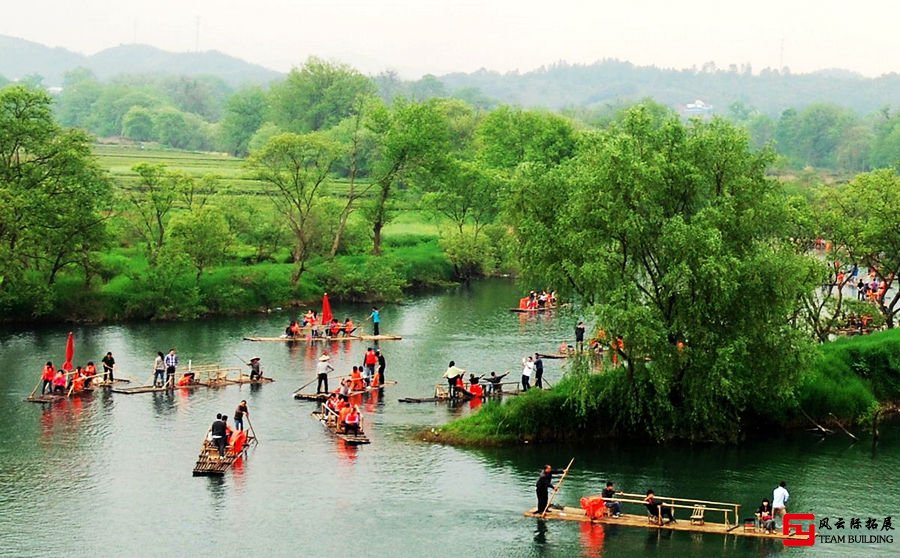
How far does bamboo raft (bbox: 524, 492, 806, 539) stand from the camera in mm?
36688

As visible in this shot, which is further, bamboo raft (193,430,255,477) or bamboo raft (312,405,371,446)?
bamboo raft (312,405,371,446)

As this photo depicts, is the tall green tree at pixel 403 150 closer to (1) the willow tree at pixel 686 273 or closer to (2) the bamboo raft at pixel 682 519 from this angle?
(1) the willow tree at pixel 686 273

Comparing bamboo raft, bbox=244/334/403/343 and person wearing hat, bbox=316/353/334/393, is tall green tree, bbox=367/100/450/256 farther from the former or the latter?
person wearing hat, bbox=316/353/334/393

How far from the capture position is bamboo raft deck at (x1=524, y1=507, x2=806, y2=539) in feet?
120

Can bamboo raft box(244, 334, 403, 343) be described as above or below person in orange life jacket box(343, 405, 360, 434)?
above

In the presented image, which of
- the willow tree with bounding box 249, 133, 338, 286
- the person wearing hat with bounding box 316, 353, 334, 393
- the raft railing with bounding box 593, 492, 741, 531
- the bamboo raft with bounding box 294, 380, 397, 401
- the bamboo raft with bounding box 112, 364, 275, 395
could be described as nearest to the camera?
the raft railing with bounding box 593, 492, 741, 531

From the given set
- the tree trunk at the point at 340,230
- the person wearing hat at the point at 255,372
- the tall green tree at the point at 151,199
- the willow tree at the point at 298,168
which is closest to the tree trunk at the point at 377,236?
the tree trunk at the point at 340,230

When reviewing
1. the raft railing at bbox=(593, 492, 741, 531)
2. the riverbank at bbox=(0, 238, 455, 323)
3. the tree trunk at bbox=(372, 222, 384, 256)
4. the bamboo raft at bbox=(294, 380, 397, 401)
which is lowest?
the raft railing at bbox=(593, 492, 741, 531)

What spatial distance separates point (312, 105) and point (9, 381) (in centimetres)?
11255

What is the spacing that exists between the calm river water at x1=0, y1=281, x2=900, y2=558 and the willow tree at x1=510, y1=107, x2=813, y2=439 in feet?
7.60

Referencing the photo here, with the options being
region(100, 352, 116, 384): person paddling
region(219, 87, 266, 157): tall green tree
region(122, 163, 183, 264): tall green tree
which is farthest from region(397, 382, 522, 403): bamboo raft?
region(219, 87, 266, 157): tall green tree

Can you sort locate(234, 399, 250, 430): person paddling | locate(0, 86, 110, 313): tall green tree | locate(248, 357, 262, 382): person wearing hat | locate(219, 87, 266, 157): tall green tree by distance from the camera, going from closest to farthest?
locate(234, 399, 250, 430): person paddling → locate(248, 357, 262, 382): person wearing hat → locate(0, 86, 110, 313): tall green tree → locate(219, 87, 266, 157): tall green tree

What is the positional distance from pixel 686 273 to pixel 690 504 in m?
9.15

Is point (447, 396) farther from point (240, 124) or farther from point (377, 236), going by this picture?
point (240, 124)
